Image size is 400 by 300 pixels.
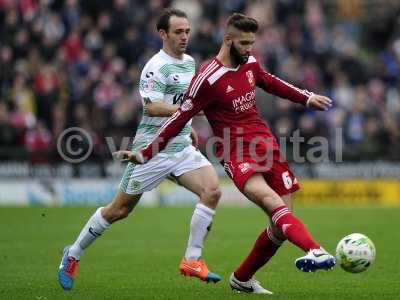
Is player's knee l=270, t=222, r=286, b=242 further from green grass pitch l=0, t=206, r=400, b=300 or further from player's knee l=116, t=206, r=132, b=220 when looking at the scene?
player's knee l=116, t=206, r=132, b=220

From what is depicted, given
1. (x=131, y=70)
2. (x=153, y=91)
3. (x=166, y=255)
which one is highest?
(x=153, y=91)

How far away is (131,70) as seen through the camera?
25.5 m

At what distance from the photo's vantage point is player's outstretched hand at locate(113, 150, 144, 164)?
9.18 metres

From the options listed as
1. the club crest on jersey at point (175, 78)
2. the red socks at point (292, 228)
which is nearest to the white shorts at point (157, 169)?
the club crest on jersey at point (175, 78)

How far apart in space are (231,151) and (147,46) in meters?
16.6

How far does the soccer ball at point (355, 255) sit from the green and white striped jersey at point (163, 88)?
8.45ft

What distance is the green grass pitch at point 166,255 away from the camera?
10242mm

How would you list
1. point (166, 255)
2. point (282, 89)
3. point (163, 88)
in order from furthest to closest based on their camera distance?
point (166, 255) < point (163, 88) < point (282, 89)

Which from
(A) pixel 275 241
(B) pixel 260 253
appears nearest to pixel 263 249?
(B) pixel 260 253

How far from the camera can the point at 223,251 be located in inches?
574

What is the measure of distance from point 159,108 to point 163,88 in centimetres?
35

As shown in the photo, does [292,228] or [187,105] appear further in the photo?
[187,105]

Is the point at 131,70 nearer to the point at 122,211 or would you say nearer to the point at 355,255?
the point at 122,211

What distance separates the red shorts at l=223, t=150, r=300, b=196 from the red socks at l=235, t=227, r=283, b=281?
0.51m
